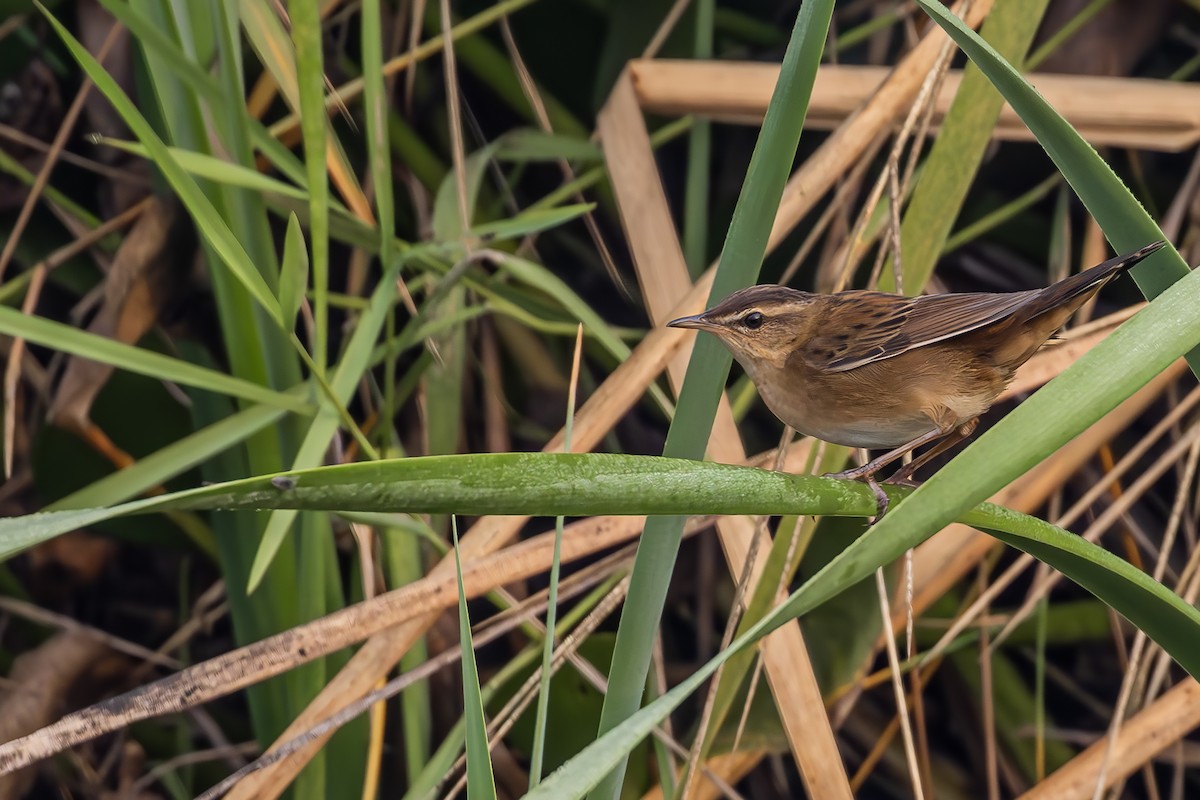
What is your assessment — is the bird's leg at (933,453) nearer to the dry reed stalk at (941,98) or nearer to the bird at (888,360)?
the bird at (888,360)

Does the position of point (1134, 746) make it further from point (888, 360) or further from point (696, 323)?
point (696, 323)

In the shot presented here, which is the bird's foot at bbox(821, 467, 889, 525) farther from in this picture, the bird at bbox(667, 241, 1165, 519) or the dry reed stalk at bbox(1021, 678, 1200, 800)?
the dry reed stalk at bbox(1021, 678, 1200, 800)

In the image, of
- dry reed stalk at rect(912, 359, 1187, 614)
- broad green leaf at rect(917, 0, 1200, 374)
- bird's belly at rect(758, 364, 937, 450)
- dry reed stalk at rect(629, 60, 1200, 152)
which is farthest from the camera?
dry reed stalk at rect(629, 60, 1200, 152)

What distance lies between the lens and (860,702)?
2.20m

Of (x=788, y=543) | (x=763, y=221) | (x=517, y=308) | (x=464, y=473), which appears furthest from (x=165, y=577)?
(x=464, y=473)

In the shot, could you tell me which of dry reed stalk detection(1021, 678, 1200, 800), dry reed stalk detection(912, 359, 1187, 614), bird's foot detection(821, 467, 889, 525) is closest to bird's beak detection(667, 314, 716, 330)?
bird's foot detection(821, 467, 889, 525)

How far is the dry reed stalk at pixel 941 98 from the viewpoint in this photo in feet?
6.91

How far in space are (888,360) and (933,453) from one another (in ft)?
0.55

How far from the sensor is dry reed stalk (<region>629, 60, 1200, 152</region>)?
2.11 m

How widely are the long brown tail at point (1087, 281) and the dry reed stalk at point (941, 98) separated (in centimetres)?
85

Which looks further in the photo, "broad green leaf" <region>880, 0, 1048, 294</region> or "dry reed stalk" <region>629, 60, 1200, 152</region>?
"dry reed stalk" <region>629, 60, 1200, 152</region>

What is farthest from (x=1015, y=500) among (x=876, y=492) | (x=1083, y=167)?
(x=1083, y=167)

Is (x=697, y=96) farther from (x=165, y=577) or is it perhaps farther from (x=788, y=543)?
(x=165, y=577)

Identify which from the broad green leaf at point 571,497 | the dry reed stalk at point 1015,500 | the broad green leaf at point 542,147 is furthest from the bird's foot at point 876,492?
the broad green leaf at point 542,147
